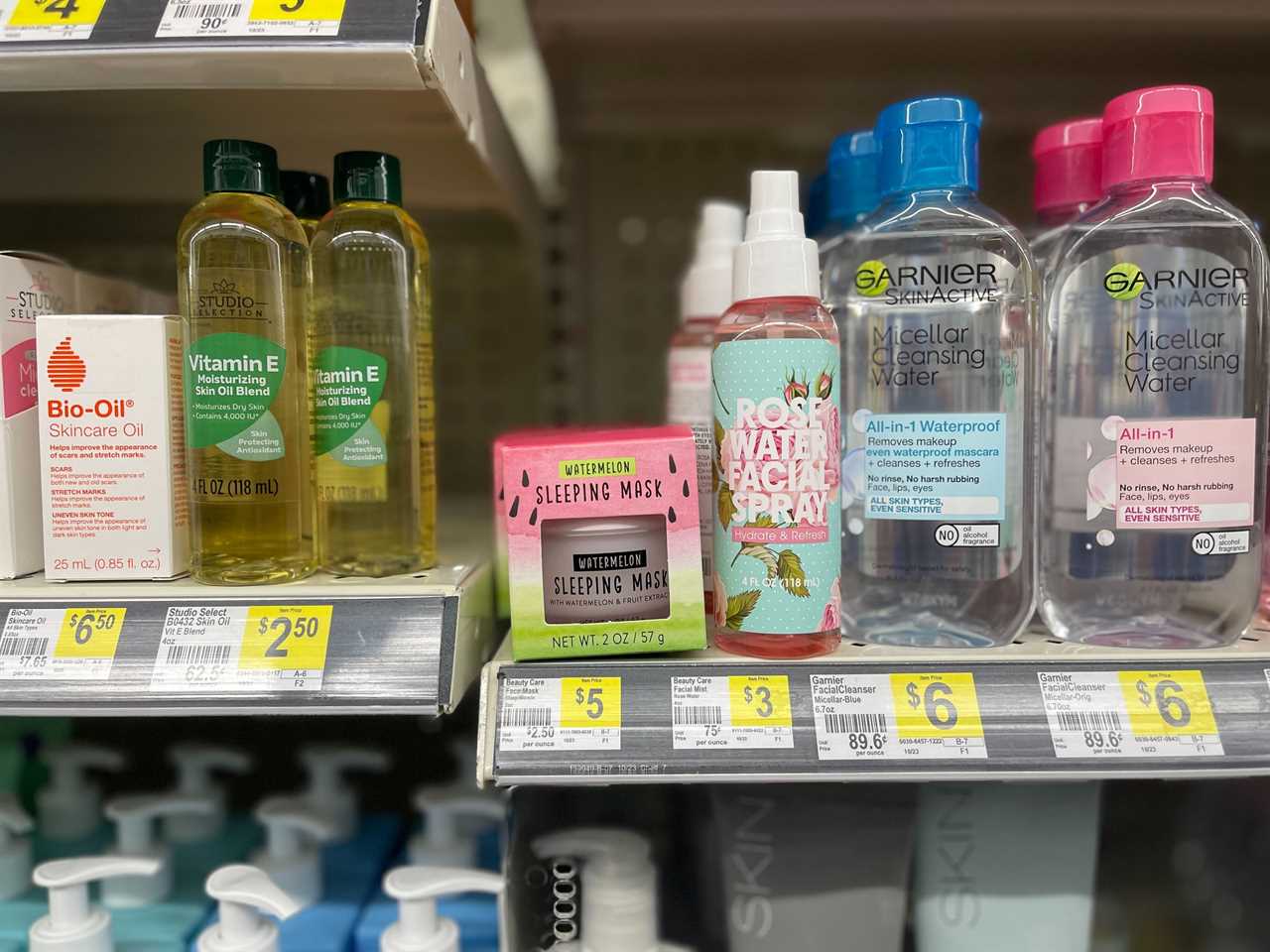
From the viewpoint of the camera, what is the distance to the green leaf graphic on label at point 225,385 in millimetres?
679

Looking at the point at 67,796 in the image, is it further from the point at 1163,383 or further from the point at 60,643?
the point at 1163,383

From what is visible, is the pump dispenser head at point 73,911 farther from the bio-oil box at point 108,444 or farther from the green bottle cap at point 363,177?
the green bottle cap at point 363,177

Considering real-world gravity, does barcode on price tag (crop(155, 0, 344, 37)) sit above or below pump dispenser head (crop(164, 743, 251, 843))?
above

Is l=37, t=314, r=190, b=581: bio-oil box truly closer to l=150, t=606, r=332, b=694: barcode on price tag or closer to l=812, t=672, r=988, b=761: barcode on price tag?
l=150, t=606, r=332, b=694: barcode on price tag

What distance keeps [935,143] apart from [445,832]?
2.32ft

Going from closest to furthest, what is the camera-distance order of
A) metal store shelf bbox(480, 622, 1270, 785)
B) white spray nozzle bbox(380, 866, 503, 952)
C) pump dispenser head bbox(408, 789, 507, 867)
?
metal store shelf bbox(480, 622, 1270, 785) < white spray nozzle bbox(380, 866, 503, 952) < pump dispenser head bbox(408, 789, 507, 867)

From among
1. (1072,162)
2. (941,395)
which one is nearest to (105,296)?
(941,395)

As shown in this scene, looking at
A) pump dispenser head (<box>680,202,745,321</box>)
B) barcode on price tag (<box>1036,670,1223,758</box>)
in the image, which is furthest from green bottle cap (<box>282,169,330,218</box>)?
barcode on price tag (<box>1036,670,1223,758</box>)

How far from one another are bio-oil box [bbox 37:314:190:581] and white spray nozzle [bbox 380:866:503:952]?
0.30 m

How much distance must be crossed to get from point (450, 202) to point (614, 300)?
0.27 metres

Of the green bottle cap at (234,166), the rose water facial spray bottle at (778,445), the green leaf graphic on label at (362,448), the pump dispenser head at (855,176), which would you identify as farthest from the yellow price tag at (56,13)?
the pump dispenser head at (855,176)

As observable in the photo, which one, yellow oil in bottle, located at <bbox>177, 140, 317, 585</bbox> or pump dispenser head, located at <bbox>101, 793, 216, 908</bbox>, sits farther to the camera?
pump dispenser head, located at <bbox>101, 793, 216, 908</bbox>

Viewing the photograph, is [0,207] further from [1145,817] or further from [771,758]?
[1145,817]

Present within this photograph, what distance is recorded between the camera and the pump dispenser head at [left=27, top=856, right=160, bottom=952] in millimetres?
711
